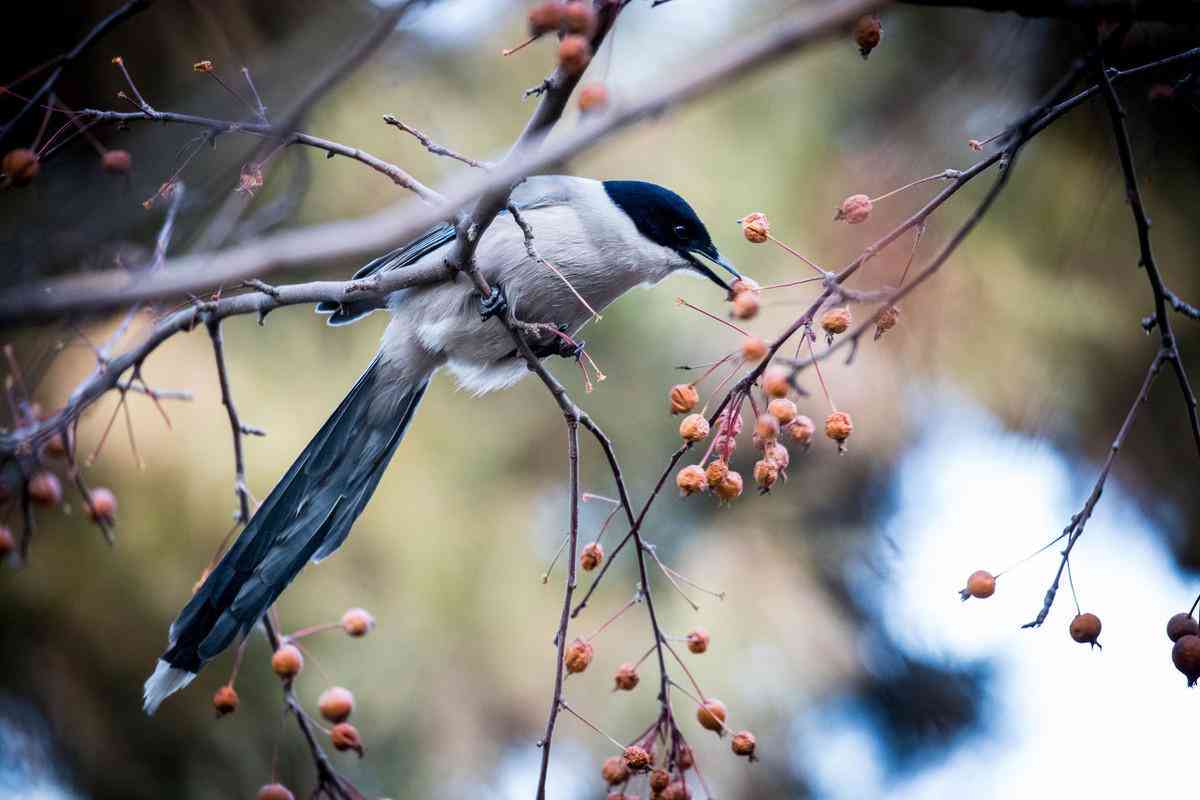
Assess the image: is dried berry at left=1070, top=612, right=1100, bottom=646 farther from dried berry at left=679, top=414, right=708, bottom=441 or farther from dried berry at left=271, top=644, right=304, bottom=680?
dried berry at left=271, top=644, right=304, bottom=680

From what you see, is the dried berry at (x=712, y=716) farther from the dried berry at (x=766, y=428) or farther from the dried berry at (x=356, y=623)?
the dried berry at (x=356, y=623)

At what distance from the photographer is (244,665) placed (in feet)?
9.66

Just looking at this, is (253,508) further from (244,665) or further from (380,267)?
(244,665)

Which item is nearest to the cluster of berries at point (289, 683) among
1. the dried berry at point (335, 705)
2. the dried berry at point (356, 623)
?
the dried berry at point (335, 705)

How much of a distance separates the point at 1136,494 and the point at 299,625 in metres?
2.17

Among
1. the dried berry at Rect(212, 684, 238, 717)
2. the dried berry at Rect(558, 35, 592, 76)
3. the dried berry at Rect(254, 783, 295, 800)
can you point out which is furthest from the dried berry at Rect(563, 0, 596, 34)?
the dried berry at Rect(254, 783, 295, 800)

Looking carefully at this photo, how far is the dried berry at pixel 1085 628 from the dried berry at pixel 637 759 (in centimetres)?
60

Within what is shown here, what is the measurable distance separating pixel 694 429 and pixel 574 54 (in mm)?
566

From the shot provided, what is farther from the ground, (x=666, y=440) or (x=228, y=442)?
(x=666, y=440)

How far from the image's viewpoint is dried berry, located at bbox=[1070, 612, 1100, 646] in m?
1.32

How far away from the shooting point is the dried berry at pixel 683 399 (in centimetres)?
149

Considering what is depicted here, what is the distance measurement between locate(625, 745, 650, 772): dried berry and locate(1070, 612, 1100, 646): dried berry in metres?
0.60

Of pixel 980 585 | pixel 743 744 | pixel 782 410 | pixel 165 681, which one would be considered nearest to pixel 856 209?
pixel 782 410

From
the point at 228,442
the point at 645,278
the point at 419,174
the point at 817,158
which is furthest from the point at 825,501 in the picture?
the point at 228,442
